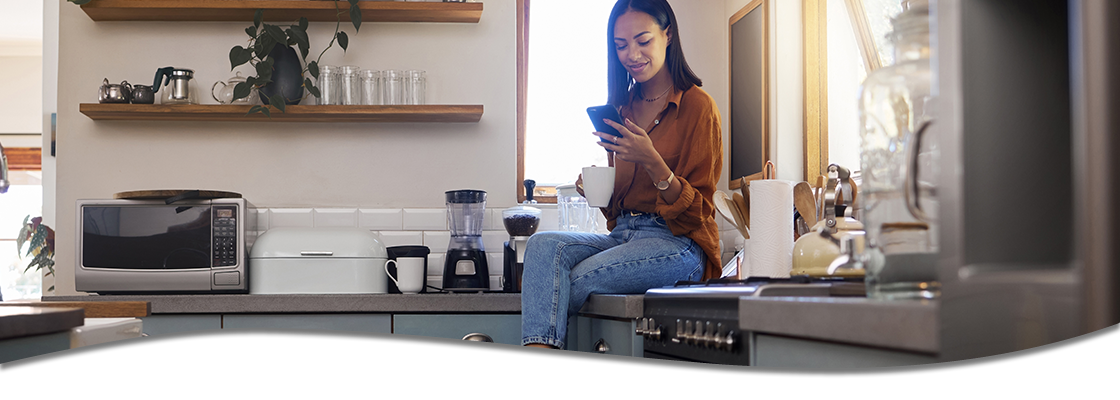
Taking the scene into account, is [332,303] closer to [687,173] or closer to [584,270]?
[584,270]

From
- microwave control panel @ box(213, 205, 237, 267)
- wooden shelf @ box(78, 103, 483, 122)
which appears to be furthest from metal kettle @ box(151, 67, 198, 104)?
microwave control panel @ box(213, 205, 237, 267)

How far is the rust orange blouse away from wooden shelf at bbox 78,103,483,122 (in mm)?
880

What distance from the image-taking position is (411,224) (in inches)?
102

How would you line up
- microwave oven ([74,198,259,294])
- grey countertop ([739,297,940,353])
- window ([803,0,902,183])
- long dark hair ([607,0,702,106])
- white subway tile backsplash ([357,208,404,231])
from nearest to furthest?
grey countertop ([739,297,940,353])
long dark hair ([607,0,702,106])
microwave oven ([74,198,259,294])
window ([803,0,902,183])
white subway tile backsplash ([357,208,404,231])

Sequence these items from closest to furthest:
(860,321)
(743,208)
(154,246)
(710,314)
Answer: (860,321), (710,314), (743,208), (154,246)

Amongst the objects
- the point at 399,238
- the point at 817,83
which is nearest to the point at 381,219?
the point at 399,238

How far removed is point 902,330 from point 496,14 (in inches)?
94.4

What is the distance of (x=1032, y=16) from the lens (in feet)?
1.35

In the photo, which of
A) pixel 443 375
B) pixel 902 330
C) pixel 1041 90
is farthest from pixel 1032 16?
pixel 443 375

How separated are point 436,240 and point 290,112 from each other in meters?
0.61

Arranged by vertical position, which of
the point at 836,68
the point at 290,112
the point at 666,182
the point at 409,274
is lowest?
the point at 409,274

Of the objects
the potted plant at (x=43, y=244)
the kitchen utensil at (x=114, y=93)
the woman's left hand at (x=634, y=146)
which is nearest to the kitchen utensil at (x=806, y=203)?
the woman's left hand at (x=634, y=146)

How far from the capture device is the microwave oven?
2.11m

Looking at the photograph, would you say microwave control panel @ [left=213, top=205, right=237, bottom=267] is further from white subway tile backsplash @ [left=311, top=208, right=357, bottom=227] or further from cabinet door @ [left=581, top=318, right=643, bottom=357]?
cabinet door @ [left=581, top=318, right=643, bottom=357]
